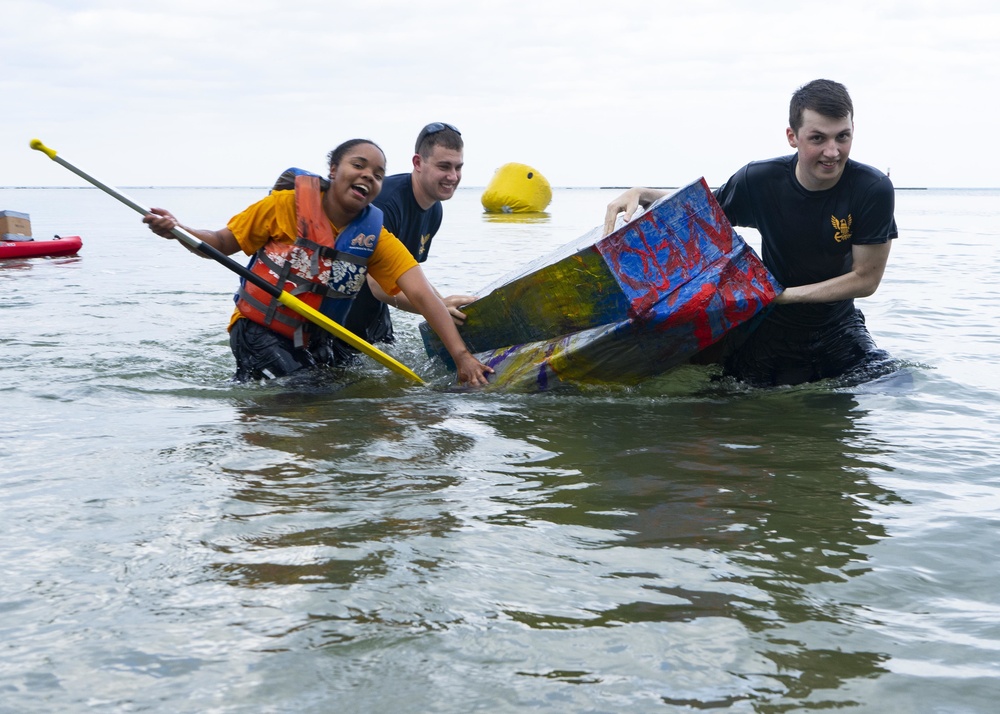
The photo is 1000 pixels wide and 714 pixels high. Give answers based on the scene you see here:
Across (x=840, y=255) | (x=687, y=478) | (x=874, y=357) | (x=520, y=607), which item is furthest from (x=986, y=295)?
(x=520, y=607)

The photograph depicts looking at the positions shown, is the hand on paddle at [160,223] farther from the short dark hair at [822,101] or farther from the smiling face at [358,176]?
the short dark hair at [822,101]

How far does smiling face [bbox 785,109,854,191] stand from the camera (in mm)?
4742

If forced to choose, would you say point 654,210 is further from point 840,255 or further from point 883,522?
point 883,522

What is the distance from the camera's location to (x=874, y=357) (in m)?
5.70

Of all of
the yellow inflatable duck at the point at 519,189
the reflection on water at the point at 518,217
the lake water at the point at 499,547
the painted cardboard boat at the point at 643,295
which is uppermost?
the yellow inflatable duck at the point at 519,189

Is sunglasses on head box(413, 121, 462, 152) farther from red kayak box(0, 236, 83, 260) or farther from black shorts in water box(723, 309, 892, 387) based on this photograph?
red kayak box(0, 236, 83, 260)

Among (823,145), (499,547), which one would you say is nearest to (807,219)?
(823,145)

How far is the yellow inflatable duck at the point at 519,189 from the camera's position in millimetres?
31000

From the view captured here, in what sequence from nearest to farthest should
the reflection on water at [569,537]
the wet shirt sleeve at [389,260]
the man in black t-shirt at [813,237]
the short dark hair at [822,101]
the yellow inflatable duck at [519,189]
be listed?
the reflection on water at [569,537]
the short dark hair at [822,101]
the man in black t-shirt at [813,237]
the wet shirt sleeve at [389,260]
the yellow inflatable duck at [519,189]

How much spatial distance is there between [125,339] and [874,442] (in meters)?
5.98

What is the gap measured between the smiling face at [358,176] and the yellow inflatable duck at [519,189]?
86.1ft

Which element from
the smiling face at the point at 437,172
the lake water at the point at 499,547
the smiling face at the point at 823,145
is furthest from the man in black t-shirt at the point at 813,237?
the smiling face at the point at 437,172

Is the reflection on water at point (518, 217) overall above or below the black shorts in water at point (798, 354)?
above

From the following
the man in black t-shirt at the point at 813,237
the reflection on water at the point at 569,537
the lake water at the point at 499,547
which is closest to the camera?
the lake water at the point at 499,547
